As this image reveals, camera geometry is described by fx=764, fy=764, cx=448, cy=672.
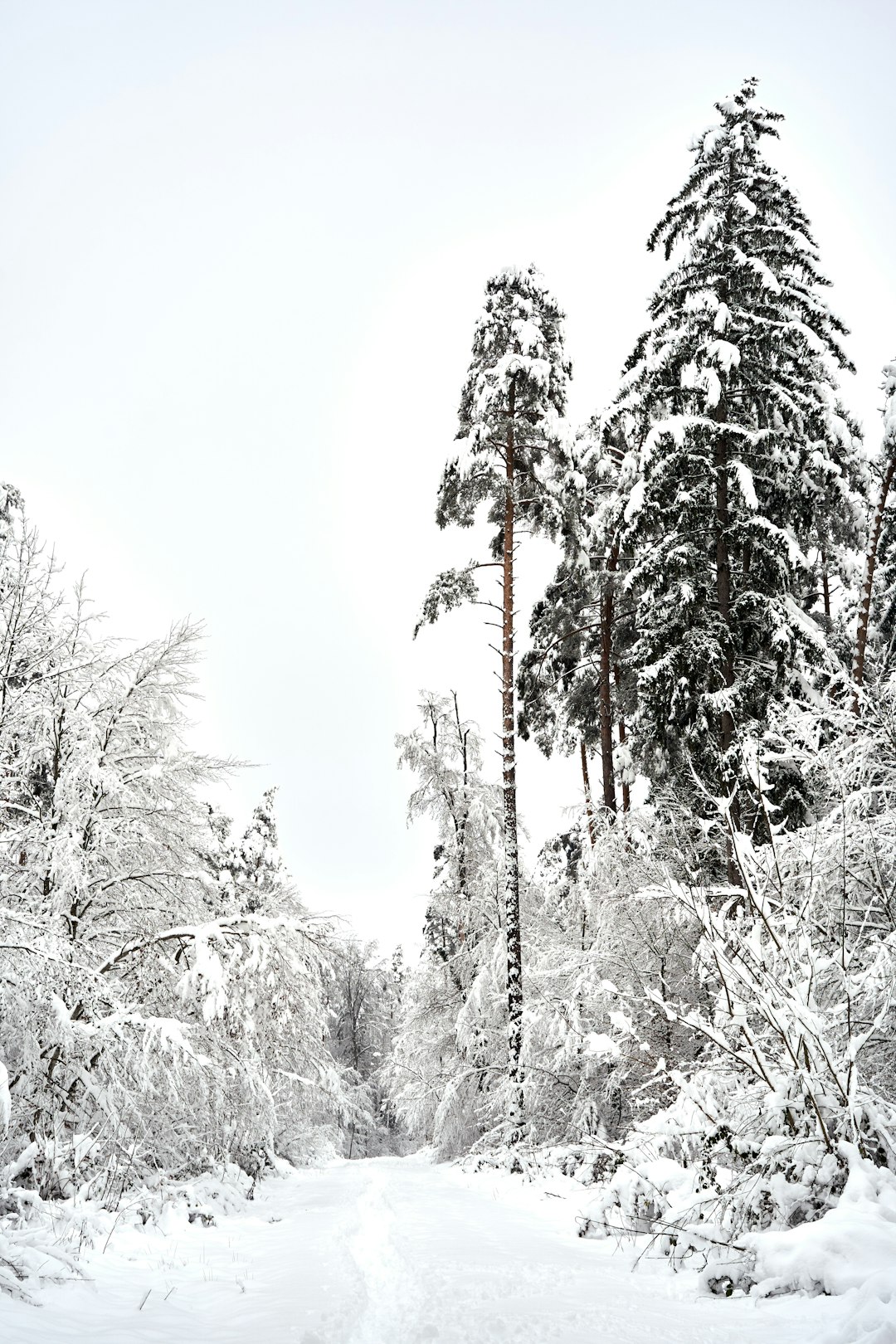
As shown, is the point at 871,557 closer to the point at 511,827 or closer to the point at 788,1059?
the point at 511,827

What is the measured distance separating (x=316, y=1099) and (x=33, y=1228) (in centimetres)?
526

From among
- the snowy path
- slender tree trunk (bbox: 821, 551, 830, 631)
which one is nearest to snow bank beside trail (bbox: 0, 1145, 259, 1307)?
the snowy path

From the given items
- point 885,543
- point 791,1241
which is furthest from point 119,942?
point 885,543

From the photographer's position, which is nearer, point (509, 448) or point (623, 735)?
point (509, 448)

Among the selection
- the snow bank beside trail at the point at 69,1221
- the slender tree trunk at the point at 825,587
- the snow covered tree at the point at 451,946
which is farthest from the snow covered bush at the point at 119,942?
the slender tree trunk at the point at 825,587

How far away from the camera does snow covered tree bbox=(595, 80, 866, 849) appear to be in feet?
37.3

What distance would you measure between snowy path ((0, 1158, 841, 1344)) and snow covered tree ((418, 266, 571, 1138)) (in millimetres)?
7323

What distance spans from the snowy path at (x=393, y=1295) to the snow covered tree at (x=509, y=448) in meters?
7.32

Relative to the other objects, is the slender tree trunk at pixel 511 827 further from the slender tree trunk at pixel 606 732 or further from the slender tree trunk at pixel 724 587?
the slender tree trunk at pixel 724 587

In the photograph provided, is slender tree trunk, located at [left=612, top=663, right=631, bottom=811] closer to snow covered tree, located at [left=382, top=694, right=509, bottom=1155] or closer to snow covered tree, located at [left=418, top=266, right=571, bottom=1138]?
snow covered tree, located at [left=382, top=694, right=509, bottom=1155]

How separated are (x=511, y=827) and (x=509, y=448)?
23.4 feet

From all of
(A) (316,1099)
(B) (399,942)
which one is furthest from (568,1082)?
(B) (399,942)

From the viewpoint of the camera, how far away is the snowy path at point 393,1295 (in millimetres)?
3420

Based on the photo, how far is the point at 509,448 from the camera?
1462 centimetres
